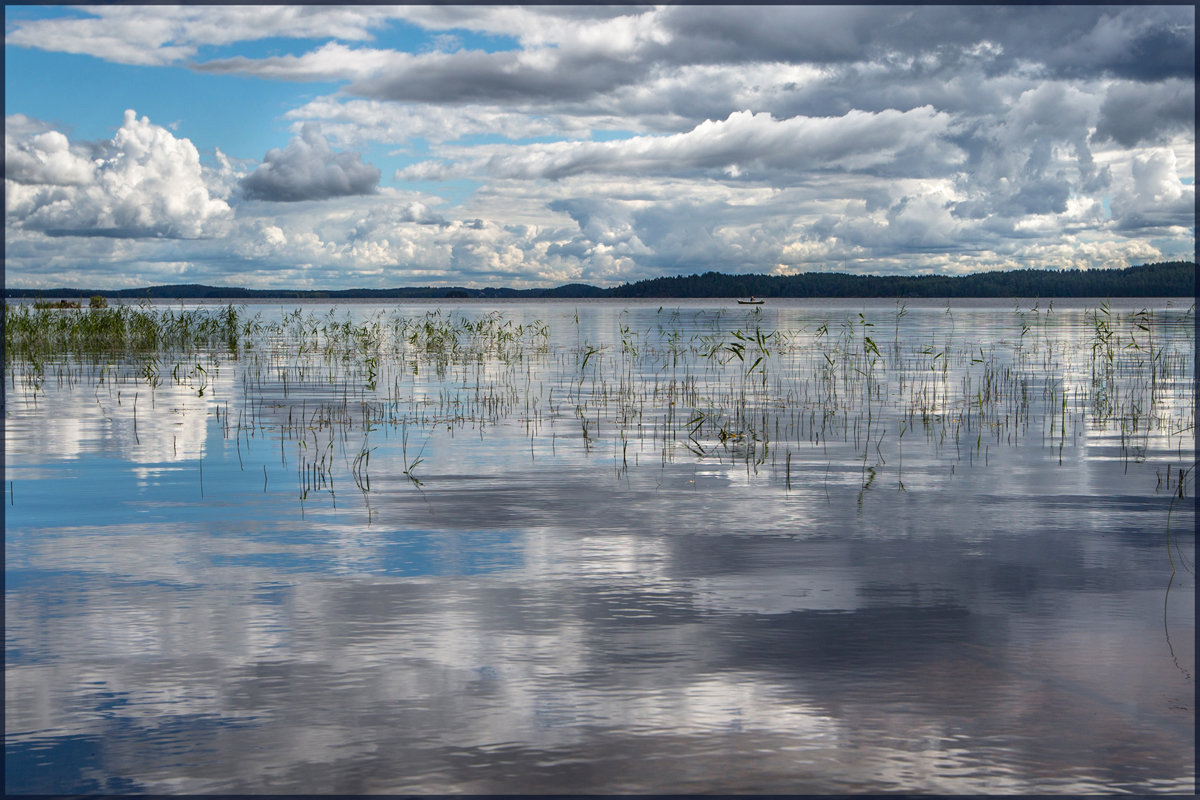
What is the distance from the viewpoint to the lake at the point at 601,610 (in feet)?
16.7

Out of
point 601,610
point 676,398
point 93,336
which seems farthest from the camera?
point 93,336

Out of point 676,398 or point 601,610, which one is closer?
point 601,610

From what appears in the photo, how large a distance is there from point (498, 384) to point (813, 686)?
67.4 feet

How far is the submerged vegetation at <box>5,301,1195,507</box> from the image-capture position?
1534 cm

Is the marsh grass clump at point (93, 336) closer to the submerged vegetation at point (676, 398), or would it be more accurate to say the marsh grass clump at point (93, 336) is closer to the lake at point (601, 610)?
the submerged vegetation at point (676, 398)

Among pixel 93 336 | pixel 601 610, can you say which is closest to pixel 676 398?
pixel 601 610

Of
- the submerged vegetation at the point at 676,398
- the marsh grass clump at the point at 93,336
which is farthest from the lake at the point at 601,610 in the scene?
the marsh grass clump at the point at 93,336

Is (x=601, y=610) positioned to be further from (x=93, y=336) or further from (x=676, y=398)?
(x=93, y=336)

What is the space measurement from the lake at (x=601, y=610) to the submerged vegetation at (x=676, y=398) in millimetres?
223

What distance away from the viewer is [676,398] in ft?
73.9

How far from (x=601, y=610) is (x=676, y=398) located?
599 inches

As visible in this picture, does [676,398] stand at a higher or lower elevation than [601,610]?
higher

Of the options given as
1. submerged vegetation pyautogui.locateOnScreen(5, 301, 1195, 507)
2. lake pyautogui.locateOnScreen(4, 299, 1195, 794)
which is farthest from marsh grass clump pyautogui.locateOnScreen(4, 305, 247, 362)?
lake pyautogui.locateOnScreen(4, 299, 1195, 794)

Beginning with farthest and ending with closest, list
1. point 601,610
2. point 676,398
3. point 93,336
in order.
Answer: point 93,336 < point 676,398 < point 601,610
